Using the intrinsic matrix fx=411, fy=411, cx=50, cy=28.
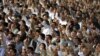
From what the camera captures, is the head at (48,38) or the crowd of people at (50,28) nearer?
the crowd of people at (50,28)

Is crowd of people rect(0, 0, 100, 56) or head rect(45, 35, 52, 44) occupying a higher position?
head rect(45, 35, 52, 44)

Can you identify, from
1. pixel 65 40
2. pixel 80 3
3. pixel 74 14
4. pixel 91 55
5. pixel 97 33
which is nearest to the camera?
pixel 91 55

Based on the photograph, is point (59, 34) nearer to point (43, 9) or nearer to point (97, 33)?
point (97, 33)

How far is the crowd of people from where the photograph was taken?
9766 millimetres

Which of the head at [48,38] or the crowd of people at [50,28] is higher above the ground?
the head at [48,38]

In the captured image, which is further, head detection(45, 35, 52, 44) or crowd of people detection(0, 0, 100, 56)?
head detection(45, 35, 52, 44)

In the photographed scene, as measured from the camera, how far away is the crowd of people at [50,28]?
9.77 metres

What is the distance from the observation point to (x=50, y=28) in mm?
11227

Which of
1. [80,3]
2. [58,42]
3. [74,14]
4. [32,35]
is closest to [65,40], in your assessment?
[58,42]

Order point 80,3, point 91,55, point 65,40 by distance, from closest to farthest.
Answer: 1. point 91,55
2. point 65,40
3. point 80,3

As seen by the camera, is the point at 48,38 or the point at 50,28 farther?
the point at 50,28

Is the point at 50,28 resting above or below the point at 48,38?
below

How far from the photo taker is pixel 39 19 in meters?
11.6

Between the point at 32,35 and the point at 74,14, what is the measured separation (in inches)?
95.3
